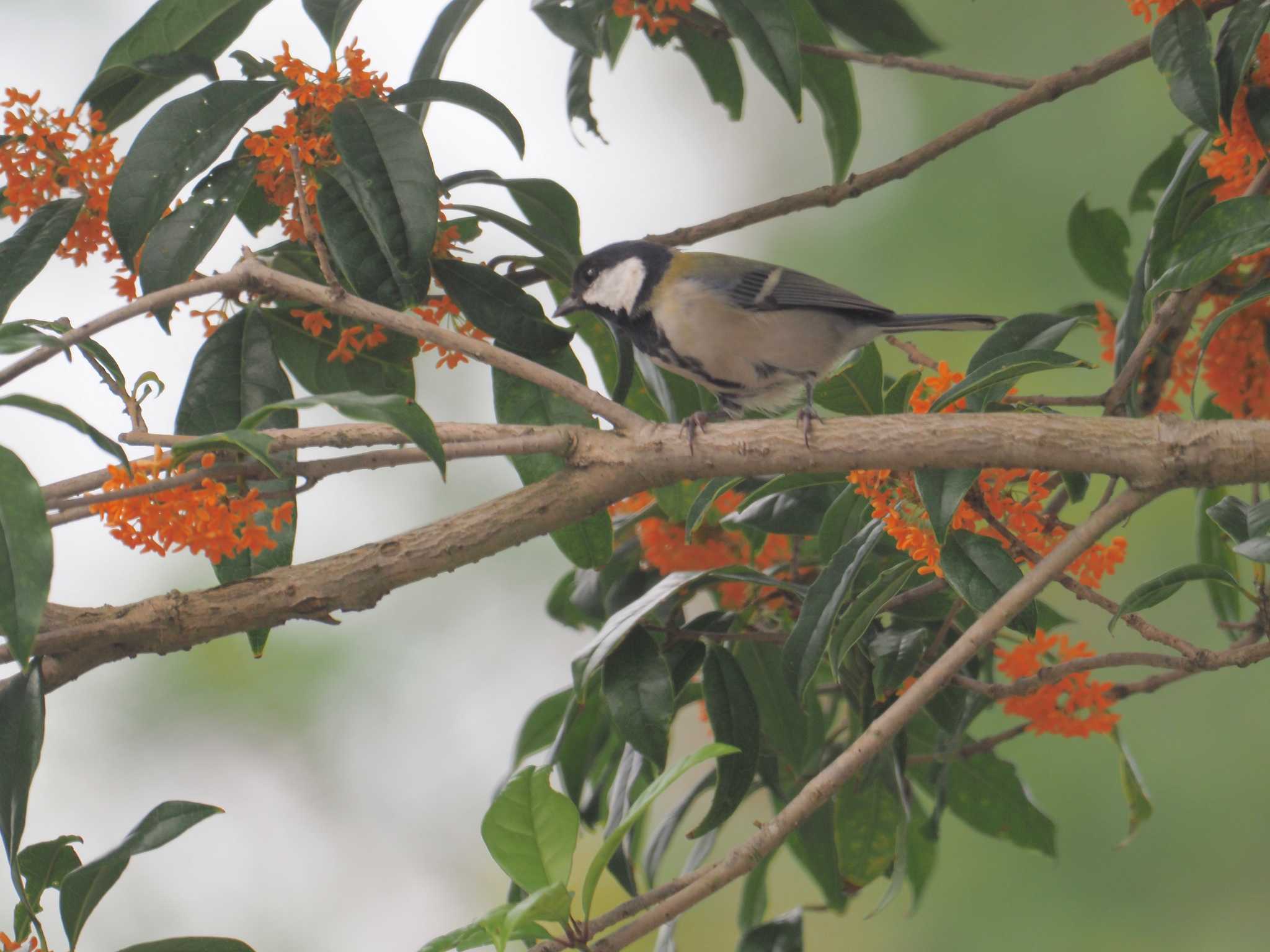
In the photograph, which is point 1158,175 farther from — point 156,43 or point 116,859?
point 116,859

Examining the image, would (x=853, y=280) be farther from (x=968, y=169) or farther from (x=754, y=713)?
(x=754, y=713)

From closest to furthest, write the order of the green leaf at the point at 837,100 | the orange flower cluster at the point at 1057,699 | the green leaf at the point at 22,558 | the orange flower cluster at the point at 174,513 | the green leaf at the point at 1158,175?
the green leaf at the point at 22,558, the orange flower cluster at the point at 174,513, the orange flower cluster at the point at 1057,699, the green leaf at the point at 1158,175, the green leaf at the point at 837,100

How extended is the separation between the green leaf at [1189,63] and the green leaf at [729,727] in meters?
0.68

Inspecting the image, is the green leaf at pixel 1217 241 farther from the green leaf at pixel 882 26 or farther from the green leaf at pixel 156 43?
the green leaf at pixel 156 43

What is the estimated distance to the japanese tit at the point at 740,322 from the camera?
5.05 ft

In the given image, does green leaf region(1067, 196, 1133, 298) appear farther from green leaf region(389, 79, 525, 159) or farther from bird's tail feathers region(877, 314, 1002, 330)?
green leaf region(389, 79, 525, 159)

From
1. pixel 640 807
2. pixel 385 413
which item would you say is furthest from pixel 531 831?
pixel 385 413

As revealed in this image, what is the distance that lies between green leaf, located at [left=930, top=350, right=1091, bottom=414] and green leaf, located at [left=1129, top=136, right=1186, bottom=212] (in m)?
0.61

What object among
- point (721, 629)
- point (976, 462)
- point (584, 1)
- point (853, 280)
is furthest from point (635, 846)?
point (853, 280)

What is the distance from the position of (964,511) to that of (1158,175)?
737mm

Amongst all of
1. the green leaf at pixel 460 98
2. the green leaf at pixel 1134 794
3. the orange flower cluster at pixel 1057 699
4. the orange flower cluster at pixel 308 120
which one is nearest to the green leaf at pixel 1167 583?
the orange flower cluster at pixel 1057 699

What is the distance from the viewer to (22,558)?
0.70m

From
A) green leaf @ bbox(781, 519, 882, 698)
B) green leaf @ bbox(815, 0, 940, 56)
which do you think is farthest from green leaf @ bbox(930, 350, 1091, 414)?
green leaf @ bbox(815, 0, 940, 56)

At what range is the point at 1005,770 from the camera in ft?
4.84
